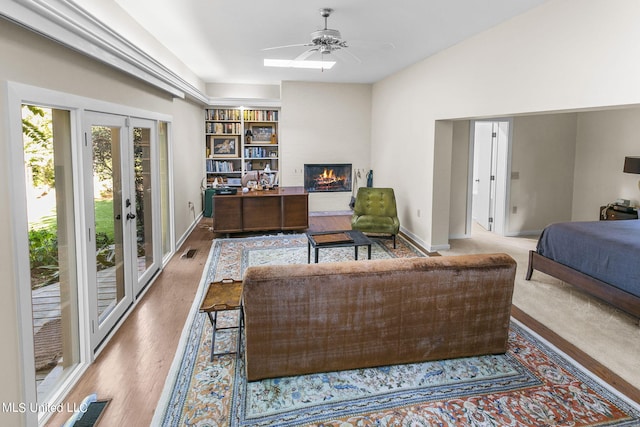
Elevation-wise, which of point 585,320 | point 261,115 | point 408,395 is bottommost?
point 408,395

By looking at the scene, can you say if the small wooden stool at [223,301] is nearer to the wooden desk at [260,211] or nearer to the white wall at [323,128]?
the wooden desk at [260,211]

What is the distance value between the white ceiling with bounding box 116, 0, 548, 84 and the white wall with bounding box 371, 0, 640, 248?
230 mm

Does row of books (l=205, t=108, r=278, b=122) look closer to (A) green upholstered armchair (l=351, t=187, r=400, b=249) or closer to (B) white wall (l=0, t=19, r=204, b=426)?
(A) green upholstered armchair (l=351, t=187, r=400, b=249)

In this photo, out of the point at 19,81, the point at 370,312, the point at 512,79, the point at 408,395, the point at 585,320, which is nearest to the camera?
the point at 19,81

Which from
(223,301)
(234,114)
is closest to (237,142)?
(234,114)

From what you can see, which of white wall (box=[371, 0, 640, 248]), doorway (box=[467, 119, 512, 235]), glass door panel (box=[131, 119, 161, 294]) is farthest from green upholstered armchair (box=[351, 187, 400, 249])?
glass door panel (box=[131, 119, 161, 294])

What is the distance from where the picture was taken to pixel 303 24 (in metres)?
4.33

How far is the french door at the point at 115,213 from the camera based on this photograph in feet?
10.2

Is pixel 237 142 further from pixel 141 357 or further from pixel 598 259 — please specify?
pixel 598 259

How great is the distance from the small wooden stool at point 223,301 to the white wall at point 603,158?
598cm

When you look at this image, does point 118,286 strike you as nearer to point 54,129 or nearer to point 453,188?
point 54,129

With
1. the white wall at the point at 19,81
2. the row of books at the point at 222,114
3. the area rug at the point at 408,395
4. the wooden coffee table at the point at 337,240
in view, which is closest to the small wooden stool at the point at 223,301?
the area rug at the point at 408,395

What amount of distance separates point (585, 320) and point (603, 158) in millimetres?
3911

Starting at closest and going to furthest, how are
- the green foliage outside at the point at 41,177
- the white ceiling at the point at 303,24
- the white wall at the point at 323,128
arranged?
the green foliage outside at the point at 41,177 → the white ceiling at the point at 303,24 → the white wall at the point at 323,128
